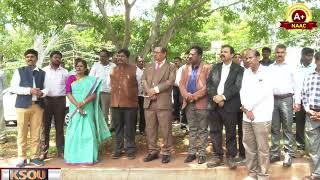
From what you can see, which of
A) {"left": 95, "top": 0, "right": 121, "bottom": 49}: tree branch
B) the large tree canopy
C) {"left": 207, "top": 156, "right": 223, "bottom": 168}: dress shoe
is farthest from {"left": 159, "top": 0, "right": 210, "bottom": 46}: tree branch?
{"left": 207, "top": 156, "right": 223, "bottom": 168}: dress shoe

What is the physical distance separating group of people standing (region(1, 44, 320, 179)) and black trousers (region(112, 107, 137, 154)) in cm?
2

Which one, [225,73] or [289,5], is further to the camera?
[289,5]

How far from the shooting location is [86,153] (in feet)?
24.1

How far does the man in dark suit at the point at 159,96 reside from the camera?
7168 millimetres

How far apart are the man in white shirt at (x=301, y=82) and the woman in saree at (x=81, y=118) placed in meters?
3.22

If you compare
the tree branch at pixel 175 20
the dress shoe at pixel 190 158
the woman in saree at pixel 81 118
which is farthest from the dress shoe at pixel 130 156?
the tree branch at pixel 175 20

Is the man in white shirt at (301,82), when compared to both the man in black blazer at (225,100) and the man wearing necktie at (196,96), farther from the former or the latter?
the man wearing necktie at (196,96)

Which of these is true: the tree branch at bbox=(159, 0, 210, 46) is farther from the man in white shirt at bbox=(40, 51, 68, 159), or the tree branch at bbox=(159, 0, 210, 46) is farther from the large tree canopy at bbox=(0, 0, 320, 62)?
the man in white shirt at bbox=(40, 51, 68, 159)

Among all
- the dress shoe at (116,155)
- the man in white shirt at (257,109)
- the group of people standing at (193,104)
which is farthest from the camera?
the dress shoe at (116,155)

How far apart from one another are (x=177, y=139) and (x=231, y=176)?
229cm

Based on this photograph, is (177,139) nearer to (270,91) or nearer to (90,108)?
(90,108)

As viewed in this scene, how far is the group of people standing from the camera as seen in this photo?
635 centimetres

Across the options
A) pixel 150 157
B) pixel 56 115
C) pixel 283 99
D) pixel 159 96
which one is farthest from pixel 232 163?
pixel 56 115

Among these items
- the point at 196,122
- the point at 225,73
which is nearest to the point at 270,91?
the point at 225,73
